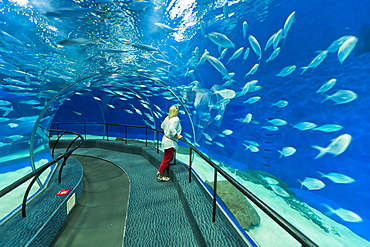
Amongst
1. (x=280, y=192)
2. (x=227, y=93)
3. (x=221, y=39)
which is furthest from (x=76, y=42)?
(x=280, y=192)

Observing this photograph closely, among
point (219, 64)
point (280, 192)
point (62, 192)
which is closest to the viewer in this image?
point (62, 192)

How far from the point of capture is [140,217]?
2461mm

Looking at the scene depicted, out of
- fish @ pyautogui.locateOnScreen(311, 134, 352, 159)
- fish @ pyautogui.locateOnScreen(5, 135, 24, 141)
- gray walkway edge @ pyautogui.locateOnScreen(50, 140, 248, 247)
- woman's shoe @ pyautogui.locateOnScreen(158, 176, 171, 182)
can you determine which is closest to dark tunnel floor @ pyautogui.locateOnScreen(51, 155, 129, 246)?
gray walkway edge @ pyautogui.locateOnScreen(50, 140, 248, 247)

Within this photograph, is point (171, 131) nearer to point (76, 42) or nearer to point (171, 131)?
point (171, 131)

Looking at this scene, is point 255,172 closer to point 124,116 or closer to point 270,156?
point 270,156

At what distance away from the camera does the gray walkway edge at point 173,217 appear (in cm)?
194

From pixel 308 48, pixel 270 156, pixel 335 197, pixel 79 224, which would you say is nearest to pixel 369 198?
pixel 335 197

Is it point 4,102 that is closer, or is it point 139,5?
point 139,5

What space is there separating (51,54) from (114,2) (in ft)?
7.56

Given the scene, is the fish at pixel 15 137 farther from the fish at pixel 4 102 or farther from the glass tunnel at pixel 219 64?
the fish at pixel 4 102

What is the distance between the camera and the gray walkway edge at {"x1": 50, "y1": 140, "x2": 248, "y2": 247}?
6.35 ft

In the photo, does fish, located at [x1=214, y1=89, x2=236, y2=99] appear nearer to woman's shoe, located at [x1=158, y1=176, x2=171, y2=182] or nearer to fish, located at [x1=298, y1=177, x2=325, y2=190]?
fish, located at [x1=298, y1=177, x2=325, y2=190]

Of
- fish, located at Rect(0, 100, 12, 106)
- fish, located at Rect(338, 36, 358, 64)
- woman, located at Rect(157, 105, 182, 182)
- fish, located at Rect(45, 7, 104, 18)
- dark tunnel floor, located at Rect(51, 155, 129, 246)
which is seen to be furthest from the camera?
woman, located at Rect(157, 105, 182, 182)

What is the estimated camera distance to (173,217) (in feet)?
8.09
